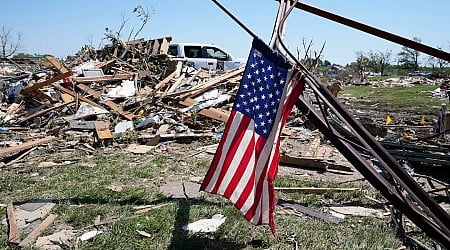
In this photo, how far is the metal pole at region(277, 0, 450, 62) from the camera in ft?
10.8

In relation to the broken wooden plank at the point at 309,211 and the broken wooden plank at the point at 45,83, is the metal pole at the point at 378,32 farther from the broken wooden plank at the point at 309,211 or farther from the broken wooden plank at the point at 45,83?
the broken wooden plank at the point at 45,83

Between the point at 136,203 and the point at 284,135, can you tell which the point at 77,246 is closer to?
the point at 136,203

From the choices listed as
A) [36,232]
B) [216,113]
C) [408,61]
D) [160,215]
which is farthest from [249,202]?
[408,61]

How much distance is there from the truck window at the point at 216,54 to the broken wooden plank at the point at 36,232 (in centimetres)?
1395

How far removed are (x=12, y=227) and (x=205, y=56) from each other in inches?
559

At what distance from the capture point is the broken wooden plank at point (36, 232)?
3668 millimetres

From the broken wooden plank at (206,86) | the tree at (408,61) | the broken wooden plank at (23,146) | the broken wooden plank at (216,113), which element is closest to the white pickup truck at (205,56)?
the broken wooden plank at (206,86)

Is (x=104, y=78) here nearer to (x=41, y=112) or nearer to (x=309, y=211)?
(x=41, y=112)

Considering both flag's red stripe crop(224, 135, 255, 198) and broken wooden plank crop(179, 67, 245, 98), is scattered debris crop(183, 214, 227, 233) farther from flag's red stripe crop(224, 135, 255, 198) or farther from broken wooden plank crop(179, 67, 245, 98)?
broken wooden plank crop(179, 67, 245, 98)

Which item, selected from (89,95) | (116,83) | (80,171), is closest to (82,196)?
(80,171)

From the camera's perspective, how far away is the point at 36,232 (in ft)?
12.8

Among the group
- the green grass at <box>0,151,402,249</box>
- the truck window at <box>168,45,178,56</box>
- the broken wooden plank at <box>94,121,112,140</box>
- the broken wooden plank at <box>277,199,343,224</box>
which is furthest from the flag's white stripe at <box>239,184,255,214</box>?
the truck window at <box>168,45,178,56</box>

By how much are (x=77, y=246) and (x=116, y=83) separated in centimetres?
978

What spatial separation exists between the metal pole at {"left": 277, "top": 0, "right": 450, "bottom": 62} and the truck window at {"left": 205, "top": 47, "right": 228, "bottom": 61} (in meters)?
13.7
